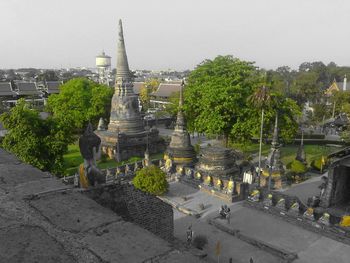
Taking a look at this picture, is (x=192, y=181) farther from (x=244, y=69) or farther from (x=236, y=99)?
(x=244, y=69)

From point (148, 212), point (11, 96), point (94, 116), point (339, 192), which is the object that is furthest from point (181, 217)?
point (11, 96)

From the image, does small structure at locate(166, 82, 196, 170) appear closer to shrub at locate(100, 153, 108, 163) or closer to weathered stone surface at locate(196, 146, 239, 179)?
weathered stone surface at locate(196, 146, 239, 179)

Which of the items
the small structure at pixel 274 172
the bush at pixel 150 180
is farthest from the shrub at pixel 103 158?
the small structure at pixel 274 172

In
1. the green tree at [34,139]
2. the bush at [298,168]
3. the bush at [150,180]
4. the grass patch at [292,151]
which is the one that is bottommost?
the grass patch at [292,151]

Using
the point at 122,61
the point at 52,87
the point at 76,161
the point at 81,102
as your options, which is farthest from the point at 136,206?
the point at 52,87

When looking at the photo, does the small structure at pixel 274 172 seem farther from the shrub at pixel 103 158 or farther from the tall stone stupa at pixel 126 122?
the shrub at pixel 103 158

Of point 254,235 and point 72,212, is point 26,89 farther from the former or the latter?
point 72,212
